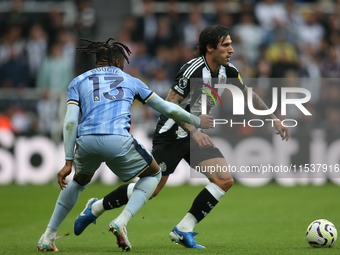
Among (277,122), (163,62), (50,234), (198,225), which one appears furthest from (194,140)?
(163,62)

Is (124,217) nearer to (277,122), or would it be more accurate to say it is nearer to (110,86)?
(110,86)

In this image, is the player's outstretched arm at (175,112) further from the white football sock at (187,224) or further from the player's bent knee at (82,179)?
the white football sock at (187,224)

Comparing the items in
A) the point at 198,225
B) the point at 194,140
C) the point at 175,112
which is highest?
the point at 175,112

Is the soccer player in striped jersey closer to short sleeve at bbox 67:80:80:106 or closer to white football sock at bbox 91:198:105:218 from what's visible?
white football sock at bbox 91:198:105:218

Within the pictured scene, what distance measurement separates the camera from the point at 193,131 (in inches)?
207

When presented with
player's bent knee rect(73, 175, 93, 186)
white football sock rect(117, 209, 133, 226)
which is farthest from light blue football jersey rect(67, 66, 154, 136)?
white football sock rect(117, 209, 133, 226)

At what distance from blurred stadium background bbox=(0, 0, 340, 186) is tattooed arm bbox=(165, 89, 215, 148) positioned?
7110 mm

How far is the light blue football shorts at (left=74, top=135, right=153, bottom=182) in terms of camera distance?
188 inches

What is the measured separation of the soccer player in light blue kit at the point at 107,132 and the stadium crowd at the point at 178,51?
25.1 ft

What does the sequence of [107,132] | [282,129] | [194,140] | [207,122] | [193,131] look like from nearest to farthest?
[107,132] → [207,122] → [193,131] → [194,140] → [282,129]

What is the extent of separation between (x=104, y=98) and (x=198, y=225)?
3.18 metres

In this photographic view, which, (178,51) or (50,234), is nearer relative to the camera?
(50,234)

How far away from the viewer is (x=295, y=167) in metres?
12.5

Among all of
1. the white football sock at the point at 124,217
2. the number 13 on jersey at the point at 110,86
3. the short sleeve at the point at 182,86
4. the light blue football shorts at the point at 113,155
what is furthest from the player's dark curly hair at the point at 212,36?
the white football sock at the point at 124,217
